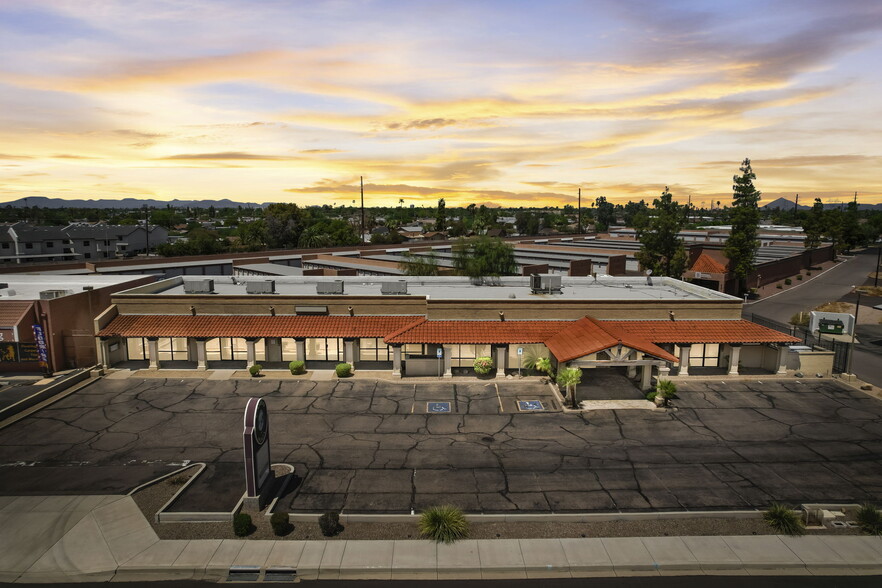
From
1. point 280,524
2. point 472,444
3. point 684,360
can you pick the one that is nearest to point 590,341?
point 684,360

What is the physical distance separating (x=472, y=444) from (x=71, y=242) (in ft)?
363

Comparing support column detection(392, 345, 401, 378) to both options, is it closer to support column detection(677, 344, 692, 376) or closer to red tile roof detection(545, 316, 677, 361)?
red tile roof detection(545, 316, 677, 361)

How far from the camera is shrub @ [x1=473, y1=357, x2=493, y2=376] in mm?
38562

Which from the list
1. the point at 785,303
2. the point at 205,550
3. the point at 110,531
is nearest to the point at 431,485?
the point at 205,550

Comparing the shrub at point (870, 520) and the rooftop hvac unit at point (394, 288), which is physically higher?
the rooftop hvac unit at point (394, 288)

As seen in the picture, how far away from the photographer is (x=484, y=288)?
48.5 metres

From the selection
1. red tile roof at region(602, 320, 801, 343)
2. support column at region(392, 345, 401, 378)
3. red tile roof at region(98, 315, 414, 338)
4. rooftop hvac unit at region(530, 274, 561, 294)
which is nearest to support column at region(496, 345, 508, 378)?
support column at region(392, 345, 401, 378)

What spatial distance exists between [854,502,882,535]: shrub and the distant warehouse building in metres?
16.7

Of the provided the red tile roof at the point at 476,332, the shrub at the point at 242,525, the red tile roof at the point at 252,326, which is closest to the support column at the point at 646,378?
the red tile roof at the point at 476,332

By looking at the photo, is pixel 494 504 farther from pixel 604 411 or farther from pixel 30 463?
pixel 30 463

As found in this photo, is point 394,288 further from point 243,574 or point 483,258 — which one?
point 243,574

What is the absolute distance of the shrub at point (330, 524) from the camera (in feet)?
67.1

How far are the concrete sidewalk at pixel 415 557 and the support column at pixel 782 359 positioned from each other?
2195 centimetres

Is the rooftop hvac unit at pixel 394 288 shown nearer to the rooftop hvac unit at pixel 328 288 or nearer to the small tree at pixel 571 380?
the rooftop hvac unit at pixel 328 288
